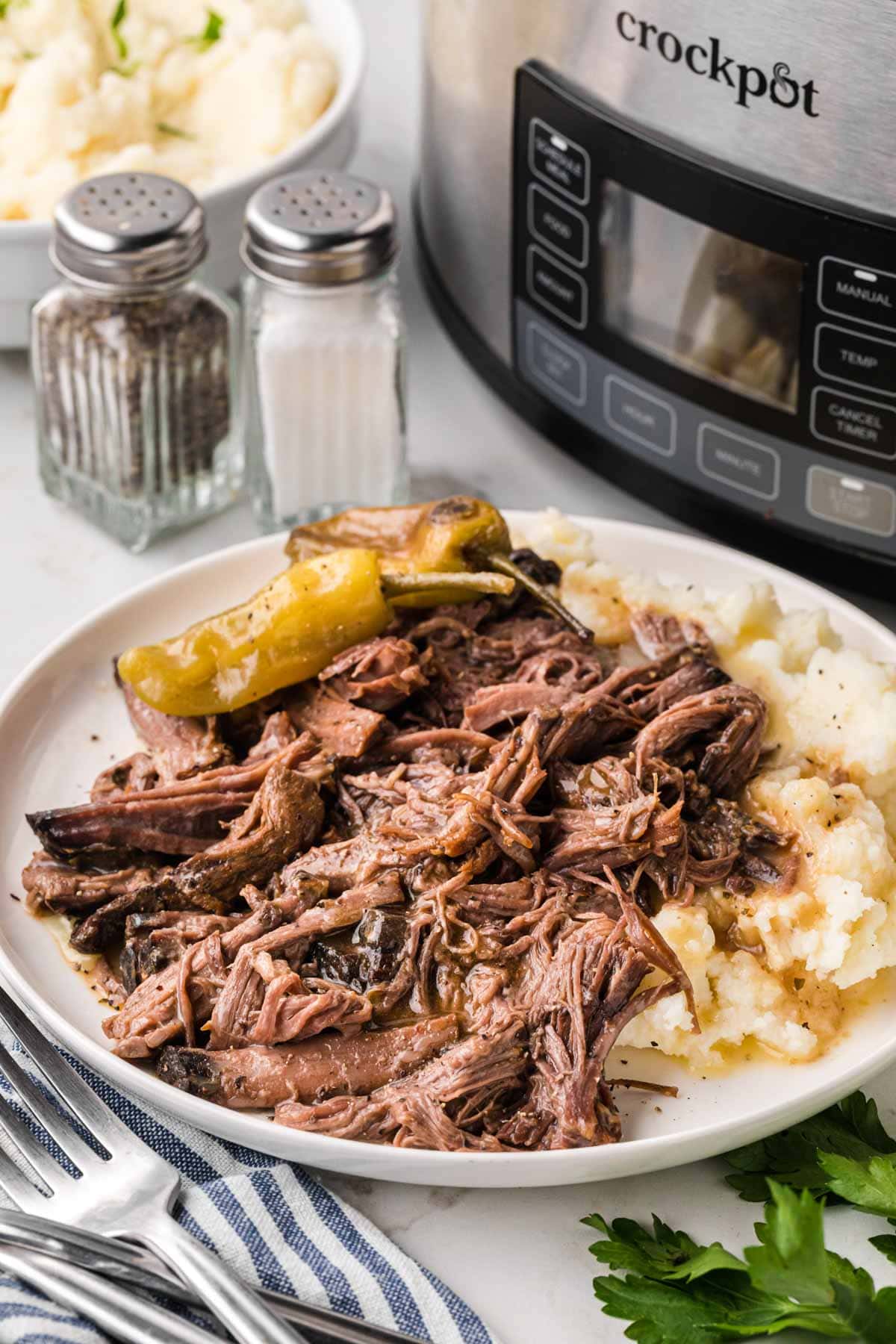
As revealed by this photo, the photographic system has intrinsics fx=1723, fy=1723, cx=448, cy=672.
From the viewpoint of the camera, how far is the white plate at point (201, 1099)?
2.08 m

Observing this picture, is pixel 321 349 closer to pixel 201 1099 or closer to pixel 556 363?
pixel 556 363

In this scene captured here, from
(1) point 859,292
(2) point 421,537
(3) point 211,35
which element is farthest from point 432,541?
(3) point 211,35

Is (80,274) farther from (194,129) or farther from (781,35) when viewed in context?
(781,35)

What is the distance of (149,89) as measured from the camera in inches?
150

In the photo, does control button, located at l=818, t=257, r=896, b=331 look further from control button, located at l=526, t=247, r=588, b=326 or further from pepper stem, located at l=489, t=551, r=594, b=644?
pepper stem, located at l=489, t=551, r=594, b=644

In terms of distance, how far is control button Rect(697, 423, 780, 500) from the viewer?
2982mm

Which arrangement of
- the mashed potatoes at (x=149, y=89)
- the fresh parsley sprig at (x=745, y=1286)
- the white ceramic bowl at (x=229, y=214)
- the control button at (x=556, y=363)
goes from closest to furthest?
the fresh parsley sprig at (x=745, y=1286), the control button at (x=556, y=363), the white ceramic bowl at (x=229, y=214), the mashed potatoes at (x=149, y=89)

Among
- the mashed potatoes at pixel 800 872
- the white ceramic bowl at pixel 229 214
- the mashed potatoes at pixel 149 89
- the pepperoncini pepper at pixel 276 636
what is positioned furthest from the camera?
the mashed potatoes at pixel 149 89

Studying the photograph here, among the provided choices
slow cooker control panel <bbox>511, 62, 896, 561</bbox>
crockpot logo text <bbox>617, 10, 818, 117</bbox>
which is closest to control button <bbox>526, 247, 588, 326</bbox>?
slow cooker control panel <bbox>511, 62, 896, 561</bbox>

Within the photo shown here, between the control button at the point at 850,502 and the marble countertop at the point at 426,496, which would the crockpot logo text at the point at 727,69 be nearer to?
the control button at the point at 850,502

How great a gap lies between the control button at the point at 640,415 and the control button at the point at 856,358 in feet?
1.16

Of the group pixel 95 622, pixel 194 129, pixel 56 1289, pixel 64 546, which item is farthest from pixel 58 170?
pixel 56 1289

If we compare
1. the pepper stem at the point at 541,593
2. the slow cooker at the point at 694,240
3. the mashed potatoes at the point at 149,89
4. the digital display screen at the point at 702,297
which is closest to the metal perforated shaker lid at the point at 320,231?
the slow cooker at the point at 694,240

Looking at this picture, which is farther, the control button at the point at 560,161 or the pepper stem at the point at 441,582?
the control button at the point at 560,161
